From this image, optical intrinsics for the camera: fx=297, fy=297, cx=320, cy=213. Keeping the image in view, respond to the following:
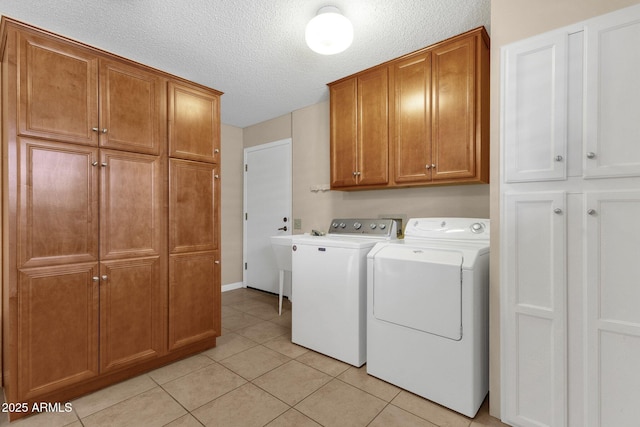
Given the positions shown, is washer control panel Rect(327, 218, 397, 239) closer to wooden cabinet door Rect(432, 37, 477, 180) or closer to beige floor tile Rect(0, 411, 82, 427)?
wooden cabinet door Rect(432, 37, 477, 180)

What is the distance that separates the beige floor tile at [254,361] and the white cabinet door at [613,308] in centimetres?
183

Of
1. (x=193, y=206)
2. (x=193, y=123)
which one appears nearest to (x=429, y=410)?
(x=193, y=206)

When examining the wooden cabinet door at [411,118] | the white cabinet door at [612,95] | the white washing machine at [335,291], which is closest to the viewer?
the white cabinet door at [612,95]

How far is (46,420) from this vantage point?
1624 millimetres

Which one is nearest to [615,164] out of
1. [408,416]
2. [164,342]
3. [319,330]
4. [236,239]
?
[408,416]

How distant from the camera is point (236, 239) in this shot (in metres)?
4.43

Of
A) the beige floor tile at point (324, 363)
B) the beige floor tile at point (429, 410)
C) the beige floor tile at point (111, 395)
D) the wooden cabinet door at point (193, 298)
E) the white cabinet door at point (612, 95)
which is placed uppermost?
the white cabinet door at point (612, 95)

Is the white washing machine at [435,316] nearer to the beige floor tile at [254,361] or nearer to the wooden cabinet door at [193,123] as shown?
the beige floor tile at [254,361]

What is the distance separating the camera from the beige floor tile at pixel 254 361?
7.03 feet

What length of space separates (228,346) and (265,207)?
81.0 inches

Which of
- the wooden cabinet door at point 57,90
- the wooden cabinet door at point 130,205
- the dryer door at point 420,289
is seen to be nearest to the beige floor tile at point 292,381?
the dryer door at point 420,289

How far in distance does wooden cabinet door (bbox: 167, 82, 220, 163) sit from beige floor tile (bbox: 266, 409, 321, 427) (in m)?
1.88

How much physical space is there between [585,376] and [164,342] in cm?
250

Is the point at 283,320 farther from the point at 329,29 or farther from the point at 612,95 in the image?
the point at 612,95
